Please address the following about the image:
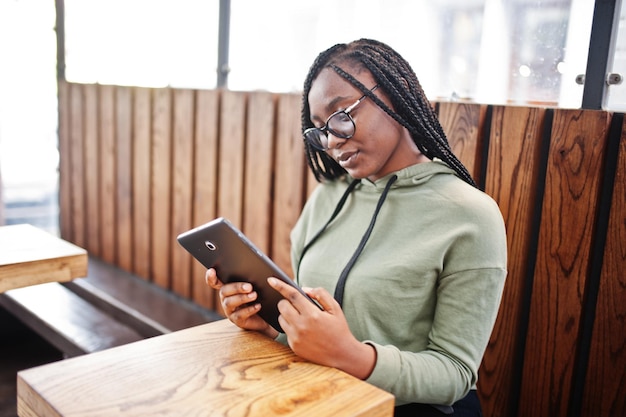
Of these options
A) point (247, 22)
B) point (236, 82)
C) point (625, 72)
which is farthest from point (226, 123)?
point (625, 72)

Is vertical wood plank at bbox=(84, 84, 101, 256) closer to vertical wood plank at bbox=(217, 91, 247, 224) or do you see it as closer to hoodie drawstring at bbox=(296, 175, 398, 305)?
vertical wood plank at bbox=(217, 91, 247, 224)

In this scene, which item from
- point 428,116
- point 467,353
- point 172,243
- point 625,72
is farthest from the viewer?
point 172,243

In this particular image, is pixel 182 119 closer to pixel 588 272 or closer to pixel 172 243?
pixel 172 243

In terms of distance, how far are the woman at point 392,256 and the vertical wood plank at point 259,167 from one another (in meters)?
1.08

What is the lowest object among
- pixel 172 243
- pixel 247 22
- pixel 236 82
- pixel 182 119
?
pixel 172 243

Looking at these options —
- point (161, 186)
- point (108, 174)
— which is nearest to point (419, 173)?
point (161, 186)

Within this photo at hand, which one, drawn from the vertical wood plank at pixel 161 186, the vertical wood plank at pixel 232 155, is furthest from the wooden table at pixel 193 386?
the vertical wood plank at pixel 161 186

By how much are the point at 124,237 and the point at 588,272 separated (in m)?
2.89

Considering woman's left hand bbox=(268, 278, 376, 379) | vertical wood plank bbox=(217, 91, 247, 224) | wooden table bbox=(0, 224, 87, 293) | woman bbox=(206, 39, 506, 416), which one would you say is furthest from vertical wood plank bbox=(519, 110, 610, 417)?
vertical wood plank bbox=(217, 91, 247, 224)

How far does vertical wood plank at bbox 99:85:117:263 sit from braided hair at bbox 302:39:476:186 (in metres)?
2.53

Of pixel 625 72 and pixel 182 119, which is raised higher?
pixel 625 72

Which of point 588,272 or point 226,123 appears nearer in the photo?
point 588,272

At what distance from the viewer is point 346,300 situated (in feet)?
4.46

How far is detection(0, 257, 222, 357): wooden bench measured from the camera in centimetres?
271
